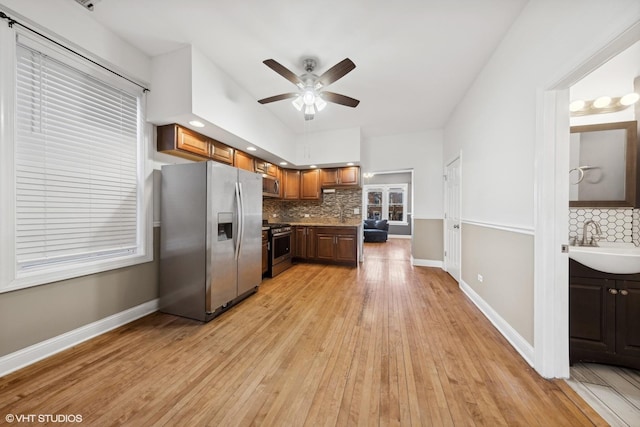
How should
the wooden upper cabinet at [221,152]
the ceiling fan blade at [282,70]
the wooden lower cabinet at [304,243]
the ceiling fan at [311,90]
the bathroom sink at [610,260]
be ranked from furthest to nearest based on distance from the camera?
the wooden lower cabinet at [304,243] < the wooden upper cabinet at [221,152] < the ceiling fan at [311,90] < the ceiling fan blade at [282,70] < the bathroom sink at [610,260]

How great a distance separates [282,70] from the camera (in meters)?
2.06

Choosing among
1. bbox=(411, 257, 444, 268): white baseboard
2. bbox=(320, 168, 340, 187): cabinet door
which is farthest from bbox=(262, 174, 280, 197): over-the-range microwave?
bbox=(411, 257, 444, 268): white baseboard

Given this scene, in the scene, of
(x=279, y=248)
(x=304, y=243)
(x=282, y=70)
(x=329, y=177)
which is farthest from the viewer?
(x=329, y=177)

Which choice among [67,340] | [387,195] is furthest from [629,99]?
[387,195]

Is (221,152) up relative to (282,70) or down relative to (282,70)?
down

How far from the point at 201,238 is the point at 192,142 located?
123 centimetres

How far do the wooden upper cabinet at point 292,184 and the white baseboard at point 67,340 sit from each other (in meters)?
3.21

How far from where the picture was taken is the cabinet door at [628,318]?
60.4 inches

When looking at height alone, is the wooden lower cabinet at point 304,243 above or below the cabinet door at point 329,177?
below

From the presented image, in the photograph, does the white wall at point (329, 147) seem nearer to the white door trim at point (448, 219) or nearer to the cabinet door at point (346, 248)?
the cabinet door at point (346, 248)

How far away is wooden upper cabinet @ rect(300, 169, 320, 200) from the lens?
16.6 ft

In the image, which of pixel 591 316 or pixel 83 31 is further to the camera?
pixel 83 31

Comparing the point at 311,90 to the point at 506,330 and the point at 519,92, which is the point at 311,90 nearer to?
the point at 519,92

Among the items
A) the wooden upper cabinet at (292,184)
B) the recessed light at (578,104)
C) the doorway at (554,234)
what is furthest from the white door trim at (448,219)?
the wooden upper cabinet at (292,184)
